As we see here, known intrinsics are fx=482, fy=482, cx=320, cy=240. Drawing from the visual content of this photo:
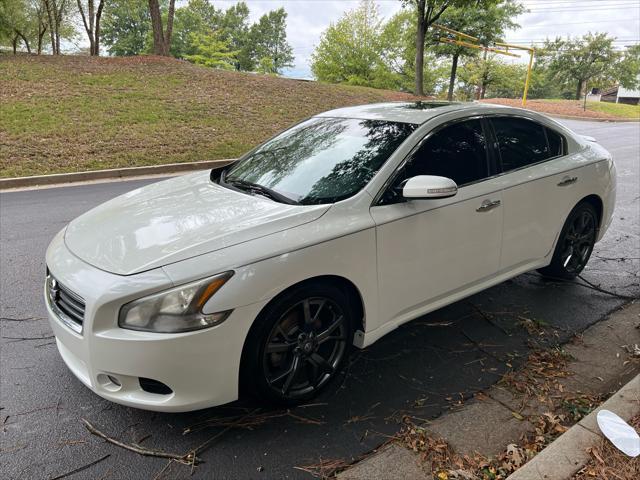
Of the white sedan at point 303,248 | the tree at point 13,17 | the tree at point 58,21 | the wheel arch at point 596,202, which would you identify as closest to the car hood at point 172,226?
the white sedan at point 303,248

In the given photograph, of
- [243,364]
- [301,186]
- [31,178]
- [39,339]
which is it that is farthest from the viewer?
[31,178]

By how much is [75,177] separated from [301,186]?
332 inches

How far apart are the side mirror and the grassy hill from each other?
9.39 metres

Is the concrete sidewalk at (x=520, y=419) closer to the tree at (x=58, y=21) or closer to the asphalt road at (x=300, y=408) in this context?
the asphalt road at (x=300, y=408)

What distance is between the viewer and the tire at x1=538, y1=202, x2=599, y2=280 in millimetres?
4145

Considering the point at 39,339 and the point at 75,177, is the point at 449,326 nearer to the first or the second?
the point at 39,339

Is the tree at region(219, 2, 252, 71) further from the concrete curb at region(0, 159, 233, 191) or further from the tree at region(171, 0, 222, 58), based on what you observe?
the concrete curb at region(0, 159, 233, 191)

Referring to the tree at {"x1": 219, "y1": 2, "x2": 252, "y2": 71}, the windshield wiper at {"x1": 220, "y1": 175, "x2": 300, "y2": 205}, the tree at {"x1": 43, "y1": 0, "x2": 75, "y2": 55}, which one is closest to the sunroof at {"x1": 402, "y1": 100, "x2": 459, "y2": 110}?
the windshield wiper at {"x1": 220, "y1": 175, "x2": 300, "y2": 205}

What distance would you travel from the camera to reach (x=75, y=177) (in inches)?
387

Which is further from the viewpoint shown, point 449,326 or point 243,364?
point 449,326

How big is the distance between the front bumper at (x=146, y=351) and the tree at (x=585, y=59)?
5182 centimetres

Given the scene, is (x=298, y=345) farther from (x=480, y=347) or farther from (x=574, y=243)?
(x=574, y=243)

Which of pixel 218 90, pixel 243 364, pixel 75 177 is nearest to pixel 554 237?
pixel 243 364

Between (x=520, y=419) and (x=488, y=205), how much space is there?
141 cm
